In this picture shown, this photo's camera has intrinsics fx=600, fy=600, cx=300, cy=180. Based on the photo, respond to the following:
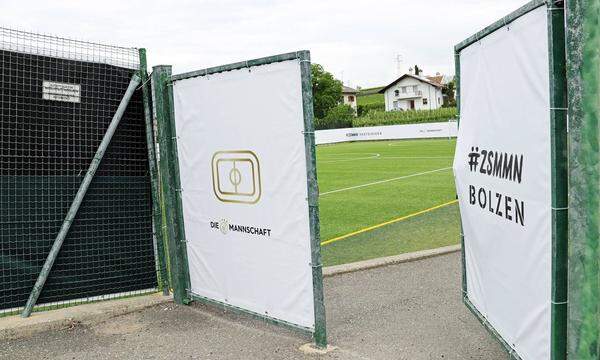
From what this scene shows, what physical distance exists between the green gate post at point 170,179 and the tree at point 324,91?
285 ft

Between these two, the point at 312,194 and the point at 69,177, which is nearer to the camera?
the point at 312,194

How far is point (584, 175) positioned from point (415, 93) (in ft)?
350

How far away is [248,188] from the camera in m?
5.45

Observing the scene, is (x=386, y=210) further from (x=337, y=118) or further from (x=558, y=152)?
(x=337, y=118)

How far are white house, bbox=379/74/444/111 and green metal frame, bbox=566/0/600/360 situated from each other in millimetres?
103202

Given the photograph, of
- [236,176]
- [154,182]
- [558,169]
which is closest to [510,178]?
[558,169]

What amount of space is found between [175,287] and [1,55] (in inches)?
115

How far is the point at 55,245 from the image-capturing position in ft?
20.1

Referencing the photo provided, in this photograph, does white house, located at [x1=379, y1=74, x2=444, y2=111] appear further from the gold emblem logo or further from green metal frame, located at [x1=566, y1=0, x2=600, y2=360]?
green metal frame, located at [x1=566, y1=0, x2=600, y2=360]

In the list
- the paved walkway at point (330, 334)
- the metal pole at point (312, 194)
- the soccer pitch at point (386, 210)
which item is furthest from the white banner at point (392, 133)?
the metal pole at point (312, 194)

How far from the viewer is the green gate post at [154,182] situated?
6.59 metres

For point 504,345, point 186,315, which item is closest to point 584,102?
point 504,345

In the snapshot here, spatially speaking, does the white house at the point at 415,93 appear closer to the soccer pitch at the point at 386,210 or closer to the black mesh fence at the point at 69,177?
the soccer pitch at the point at 386,210

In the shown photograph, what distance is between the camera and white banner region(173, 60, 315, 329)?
4996mm
